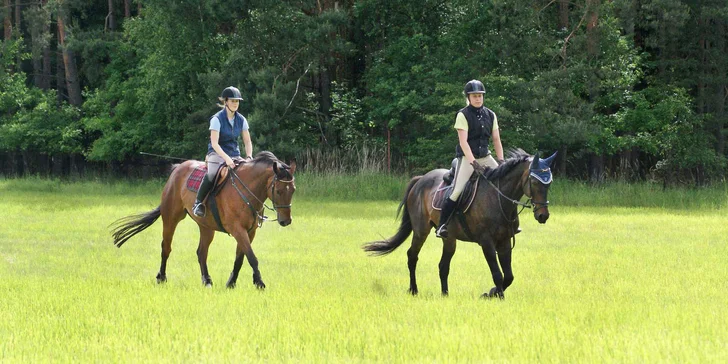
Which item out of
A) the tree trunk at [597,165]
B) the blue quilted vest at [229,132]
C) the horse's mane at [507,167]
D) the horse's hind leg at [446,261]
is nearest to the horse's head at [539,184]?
the horse's mane at [507,167]

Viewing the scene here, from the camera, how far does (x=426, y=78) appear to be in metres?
39.1

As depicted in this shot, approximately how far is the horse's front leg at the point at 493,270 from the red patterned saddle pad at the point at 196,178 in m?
4.18

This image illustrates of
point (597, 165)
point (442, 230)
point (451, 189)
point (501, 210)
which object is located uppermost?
point (451, 189)

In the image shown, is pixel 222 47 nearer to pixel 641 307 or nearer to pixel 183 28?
pixel 183 28

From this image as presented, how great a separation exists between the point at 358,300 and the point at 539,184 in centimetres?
237

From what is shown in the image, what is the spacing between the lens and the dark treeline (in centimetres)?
3653

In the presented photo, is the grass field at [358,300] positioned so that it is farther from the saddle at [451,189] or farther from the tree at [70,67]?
the tree at [70,67]

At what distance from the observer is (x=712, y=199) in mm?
30594

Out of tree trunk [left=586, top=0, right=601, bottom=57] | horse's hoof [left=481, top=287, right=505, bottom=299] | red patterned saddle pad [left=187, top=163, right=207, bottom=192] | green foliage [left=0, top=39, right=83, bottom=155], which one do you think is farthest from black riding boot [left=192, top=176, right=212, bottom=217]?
green foliage [left=0, top=39, right=83, bottom=155]

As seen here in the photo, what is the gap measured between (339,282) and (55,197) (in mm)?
24738

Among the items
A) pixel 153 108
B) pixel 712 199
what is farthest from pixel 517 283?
pixel 153 108

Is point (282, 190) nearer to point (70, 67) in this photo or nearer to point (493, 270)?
point (493, 270)

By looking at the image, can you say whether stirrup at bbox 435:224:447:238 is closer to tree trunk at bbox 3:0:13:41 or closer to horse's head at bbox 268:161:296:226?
horse's head at bbox 268:161:296:226

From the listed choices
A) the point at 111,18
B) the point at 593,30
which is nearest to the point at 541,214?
the point at 593,30
